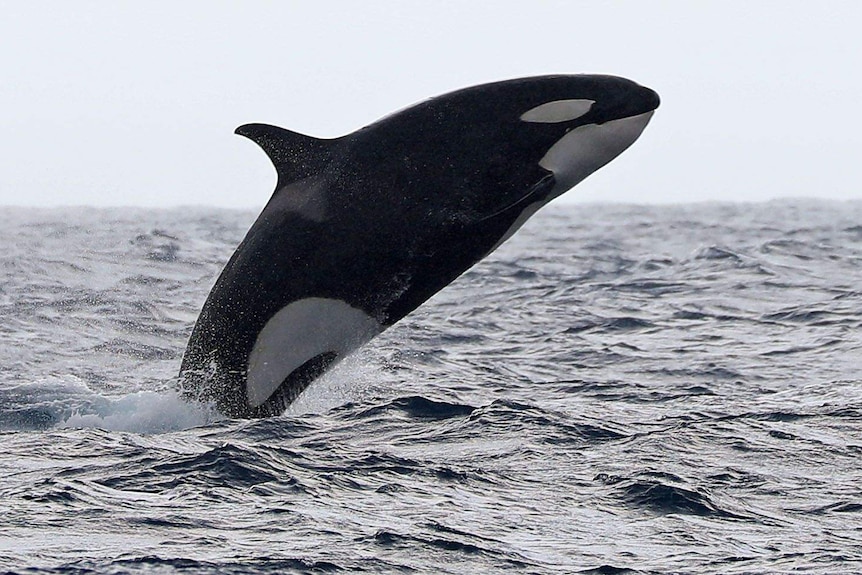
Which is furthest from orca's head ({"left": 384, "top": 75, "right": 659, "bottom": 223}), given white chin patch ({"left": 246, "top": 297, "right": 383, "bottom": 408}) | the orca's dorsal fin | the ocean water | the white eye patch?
the ocean water

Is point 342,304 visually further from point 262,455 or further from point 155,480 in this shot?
point 155,480

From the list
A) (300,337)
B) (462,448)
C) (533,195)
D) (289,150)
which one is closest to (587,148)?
(533,195)

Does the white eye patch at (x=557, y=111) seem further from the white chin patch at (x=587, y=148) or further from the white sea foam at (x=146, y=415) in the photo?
the white sea foam at (x=146, y=415)

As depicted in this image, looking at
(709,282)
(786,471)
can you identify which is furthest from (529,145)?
(709,282)

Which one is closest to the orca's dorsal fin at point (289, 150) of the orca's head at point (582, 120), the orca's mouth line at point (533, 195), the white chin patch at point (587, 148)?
the orca's mouth line at point (533, 195)

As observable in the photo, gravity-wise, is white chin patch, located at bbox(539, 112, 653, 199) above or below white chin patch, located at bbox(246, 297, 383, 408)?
above

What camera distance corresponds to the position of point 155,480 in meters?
6.98

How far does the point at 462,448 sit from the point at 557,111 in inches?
89.7

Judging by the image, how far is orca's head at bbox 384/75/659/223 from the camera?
7844mm

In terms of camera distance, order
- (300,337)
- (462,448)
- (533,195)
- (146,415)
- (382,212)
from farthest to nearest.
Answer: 1. (146,415)
2. (462,448)
3. (300,337)
4. (533,195)
5. (382,212)

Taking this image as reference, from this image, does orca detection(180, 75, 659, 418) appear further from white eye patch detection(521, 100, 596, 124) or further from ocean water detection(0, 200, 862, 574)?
ocean water detection(0, 200, 862, 574)

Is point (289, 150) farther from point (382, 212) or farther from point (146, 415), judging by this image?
point (146, 415)

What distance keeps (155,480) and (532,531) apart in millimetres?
2137

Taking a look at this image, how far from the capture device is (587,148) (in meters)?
8.36
